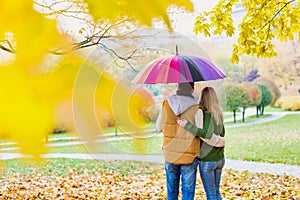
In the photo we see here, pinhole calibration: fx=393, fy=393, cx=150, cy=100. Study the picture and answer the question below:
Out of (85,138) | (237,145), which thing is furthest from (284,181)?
(85,138)

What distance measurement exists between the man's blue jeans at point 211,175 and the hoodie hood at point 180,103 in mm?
295

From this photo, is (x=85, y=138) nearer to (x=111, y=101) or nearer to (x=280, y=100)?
(x=111, y=101)

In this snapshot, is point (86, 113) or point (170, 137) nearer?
point (86, 113)

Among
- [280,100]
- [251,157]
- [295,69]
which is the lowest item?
[251,157]

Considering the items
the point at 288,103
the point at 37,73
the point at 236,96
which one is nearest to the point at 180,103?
the point at 37,73

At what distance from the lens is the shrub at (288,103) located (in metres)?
7.19

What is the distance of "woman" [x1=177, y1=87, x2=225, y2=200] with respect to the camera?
5.22 ft

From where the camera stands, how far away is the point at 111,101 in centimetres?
39

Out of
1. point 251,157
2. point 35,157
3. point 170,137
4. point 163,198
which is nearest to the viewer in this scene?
point 35,157

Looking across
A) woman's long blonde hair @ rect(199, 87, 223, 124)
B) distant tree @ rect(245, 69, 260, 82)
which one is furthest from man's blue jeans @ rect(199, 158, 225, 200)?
distant tree @ rect(245, 69, 260, 82)

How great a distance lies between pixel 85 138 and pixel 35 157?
3.2 inches

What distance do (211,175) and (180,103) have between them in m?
0.40

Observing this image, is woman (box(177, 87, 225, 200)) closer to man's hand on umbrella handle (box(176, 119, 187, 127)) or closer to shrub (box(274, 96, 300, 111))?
man's hand on umbrella handle (box(176, 119, 187, 127))

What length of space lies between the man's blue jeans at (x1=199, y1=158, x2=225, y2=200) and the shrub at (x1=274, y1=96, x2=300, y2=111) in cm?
587
